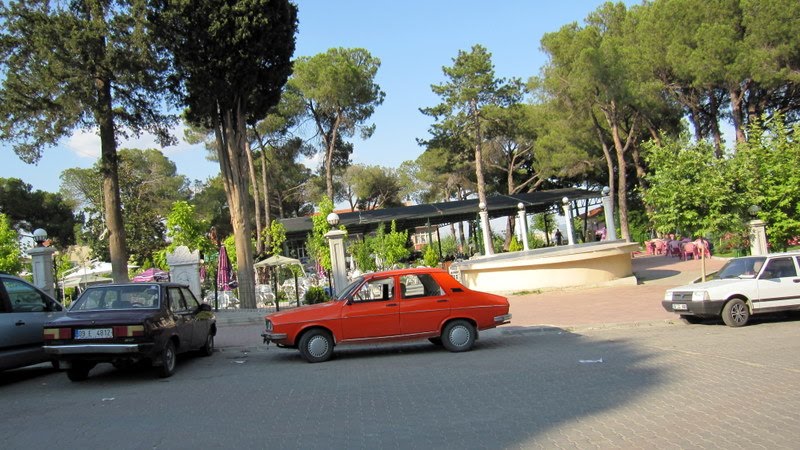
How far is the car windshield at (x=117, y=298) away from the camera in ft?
29.8

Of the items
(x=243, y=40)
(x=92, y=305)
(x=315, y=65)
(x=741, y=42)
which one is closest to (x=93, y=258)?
A: (x=315, y=65)

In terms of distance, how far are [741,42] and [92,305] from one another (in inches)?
1216

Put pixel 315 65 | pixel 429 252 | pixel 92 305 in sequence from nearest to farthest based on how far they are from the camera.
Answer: pixel 92 305, pixel 429 252, pixel 315 65

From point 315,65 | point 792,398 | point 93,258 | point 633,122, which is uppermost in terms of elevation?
point 315,65

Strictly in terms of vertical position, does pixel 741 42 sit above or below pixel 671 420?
above

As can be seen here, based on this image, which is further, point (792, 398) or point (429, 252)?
point (429, 252)

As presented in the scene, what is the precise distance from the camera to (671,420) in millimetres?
5727

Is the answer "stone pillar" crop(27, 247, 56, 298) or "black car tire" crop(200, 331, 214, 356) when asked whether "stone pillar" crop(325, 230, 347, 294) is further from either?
"stone pillar" crop(27, 247, 56, 298)

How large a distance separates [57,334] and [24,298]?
1.61 meters

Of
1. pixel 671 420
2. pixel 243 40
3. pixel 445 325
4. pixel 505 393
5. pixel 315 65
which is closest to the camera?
pixel 671 420

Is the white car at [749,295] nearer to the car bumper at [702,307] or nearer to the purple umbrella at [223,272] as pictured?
the car bumper at [702,307]

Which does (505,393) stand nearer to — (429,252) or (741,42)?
(429,252)

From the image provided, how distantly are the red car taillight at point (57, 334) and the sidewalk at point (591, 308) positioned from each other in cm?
862

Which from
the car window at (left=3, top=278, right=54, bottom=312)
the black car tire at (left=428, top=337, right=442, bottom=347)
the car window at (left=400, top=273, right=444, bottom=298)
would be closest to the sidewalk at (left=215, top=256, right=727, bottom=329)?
the black car tire at (left=428, top=337, right=442, bottom=347)
